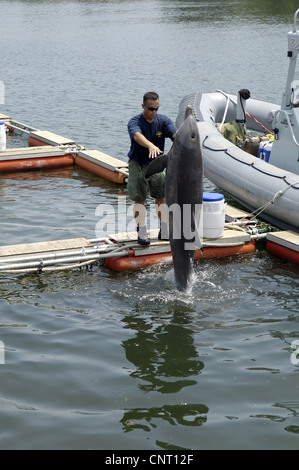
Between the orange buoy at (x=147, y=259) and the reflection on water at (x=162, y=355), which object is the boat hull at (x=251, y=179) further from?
the reflection on water at (x=162, y=355)

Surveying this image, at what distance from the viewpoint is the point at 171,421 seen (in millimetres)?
5910

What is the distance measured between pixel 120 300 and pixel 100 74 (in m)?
22.2

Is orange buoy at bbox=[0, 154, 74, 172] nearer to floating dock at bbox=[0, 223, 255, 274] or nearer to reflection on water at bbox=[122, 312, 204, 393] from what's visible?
floating dock at bbox=[0, 223, 255, 274]

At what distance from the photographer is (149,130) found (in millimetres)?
8719

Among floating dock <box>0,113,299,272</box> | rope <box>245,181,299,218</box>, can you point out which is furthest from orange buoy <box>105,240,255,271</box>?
Result: rope <box>245,181,299,218</box>

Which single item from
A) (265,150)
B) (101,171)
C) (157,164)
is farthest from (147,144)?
(101,171)

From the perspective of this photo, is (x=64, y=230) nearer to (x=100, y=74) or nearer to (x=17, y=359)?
(x=17, y=359)

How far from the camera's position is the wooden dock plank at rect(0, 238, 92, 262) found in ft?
29.7

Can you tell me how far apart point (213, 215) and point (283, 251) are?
1.15 metres

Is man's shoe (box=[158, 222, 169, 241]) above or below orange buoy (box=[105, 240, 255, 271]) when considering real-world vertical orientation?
above

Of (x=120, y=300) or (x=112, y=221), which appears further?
(x=112, y=221)

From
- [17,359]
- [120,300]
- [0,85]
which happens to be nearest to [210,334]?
[120,300]

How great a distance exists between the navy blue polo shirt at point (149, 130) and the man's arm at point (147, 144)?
121 mm
